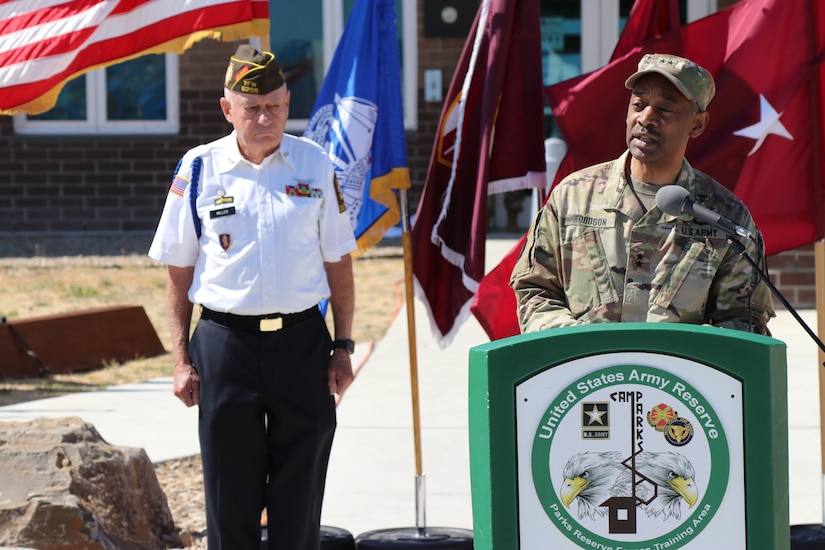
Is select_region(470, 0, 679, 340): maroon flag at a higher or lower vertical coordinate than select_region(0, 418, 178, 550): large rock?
higher

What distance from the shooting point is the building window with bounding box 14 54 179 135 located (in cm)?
1728

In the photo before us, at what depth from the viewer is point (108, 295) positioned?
12.4m

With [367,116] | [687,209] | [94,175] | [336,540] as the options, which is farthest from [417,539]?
[94,175]

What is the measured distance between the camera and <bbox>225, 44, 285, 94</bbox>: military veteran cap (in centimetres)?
402

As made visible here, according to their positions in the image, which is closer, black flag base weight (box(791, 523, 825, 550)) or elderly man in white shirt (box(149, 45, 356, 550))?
elderly man in white shirt (box(149, 45, 356, 550))

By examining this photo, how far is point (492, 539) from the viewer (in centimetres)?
262

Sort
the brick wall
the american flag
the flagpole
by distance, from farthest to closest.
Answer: the brick wall
the american flag
the flagpole

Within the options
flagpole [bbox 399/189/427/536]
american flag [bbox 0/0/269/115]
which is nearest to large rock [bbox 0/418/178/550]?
flagpole [bbox 399/189/427/536]

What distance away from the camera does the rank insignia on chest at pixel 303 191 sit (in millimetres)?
4109

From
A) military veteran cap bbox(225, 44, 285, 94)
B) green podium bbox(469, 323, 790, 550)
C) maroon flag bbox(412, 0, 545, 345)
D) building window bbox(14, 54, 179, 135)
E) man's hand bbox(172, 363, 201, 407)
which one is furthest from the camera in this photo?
building window bbox(14, 54, 179, 135)

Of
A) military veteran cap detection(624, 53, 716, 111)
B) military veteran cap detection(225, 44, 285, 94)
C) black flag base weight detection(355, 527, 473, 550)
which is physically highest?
military veteran cap detection(225, 44, 285, 94)

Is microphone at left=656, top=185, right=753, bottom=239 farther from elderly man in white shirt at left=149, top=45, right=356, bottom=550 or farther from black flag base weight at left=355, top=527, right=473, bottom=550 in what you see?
black flag base weight at left=355, top=527, right=473, bottom=550

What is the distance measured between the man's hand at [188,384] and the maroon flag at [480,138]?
4.57ft

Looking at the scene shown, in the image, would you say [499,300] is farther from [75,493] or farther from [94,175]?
[94,175]
